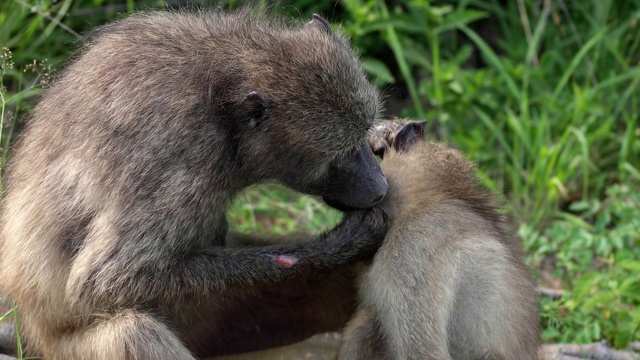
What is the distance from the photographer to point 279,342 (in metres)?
4.61

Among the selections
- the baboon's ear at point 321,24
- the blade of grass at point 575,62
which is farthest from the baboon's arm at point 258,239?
the blade of grass at point 575,62

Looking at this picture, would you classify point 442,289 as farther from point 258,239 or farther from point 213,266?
point 258,239

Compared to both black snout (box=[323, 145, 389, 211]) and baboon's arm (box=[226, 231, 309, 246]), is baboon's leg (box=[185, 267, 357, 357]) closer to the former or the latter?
baboon's arm (box=[226, 231, 309, 246])

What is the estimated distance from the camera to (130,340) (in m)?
3.66

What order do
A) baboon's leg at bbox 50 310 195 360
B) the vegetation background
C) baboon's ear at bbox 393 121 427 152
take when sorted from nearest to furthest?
1. baboon's leg at bbox 50 310 195 360
2. baboon's ear at bbox 393 121 427 152
3. the vegetation background

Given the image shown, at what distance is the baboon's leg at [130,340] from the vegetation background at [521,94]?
6.75 feet

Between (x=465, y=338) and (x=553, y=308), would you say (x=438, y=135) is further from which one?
(x=465, y=338)

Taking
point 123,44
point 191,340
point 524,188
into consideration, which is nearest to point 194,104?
point 123,44

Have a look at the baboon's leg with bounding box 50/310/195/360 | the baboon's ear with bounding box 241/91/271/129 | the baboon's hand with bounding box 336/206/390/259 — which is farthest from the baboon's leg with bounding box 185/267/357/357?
the baboon's ear with bounding box 241/91/271/129

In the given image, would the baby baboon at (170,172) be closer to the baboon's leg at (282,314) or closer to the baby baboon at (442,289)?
the baby baboon at (442,289)

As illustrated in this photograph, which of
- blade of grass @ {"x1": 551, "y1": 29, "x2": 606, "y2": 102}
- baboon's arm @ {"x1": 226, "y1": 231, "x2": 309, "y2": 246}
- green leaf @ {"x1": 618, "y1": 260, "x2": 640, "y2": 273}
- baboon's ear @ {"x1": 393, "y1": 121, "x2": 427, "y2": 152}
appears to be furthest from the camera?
blade of grass @ {"x1": 551, "y1": 29, "x2": 606, "y2": 102}

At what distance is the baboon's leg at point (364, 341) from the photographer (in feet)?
13.0

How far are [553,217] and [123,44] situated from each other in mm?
3341

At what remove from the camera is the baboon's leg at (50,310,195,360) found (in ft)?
12.0
